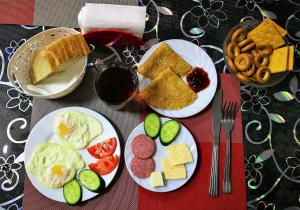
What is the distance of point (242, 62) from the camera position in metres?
1.33

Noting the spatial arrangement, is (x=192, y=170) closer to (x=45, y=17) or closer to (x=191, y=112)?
(x=191, y=112)

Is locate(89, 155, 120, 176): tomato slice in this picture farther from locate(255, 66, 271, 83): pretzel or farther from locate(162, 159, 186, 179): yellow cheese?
locate(255, 66, 271, 83): pretzel

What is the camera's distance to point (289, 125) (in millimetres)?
1380

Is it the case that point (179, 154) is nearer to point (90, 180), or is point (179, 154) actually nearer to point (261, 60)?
point (90, 180)

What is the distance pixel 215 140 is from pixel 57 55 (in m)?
0.67

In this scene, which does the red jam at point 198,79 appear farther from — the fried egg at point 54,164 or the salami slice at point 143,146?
the fried egg at point 54,164

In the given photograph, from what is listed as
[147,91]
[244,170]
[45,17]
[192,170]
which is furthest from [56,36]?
[244,170]

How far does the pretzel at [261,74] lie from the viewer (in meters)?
1.31

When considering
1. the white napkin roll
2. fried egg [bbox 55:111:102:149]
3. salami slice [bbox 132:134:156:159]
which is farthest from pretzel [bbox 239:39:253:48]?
fried egg [bbox 55:111:102:149]

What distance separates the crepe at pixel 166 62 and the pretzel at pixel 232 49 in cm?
16

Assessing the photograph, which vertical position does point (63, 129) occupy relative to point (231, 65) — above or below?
below

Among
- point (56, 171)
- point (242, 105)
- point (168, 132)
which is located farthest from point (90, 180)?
point (242, 105)

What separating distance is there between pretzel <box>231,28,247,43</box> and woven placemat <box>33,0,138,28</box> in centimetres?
53

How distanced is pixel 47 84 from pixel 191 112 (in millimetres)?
561
